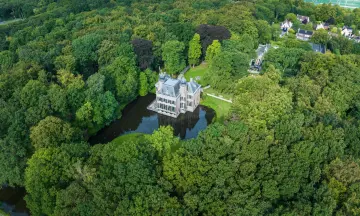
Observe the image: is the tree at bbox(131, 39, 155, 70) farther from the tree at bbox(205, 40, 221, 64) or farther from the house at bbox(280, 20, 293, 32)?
the house at bbox(280, 20, 293, 32)

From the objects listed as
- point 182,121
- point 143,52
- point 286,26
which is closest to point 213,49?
point 143,52

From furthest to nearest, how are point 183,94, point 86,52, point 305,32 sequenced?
point 305,32 < point 86,52 < point 183,94

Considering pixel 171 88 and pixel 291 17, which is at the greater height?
pixel 291 17

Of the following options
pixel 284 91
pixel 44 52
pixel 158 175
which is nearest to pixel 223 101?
pixel 284 91

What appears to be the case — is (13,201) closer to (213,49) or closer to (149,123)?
(149,123)

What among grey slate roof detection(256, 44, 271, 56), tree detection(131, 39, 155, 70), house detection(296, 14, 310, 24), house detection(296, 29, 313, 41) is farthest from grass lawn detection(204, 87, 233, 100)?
house detection(296, 14, 310, 24)

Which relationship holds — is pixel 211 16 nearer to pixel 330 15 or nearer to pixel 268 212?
pixel 330 15

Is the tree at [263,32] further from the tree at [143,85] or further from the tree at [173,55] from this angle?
the tree at [143,85]
